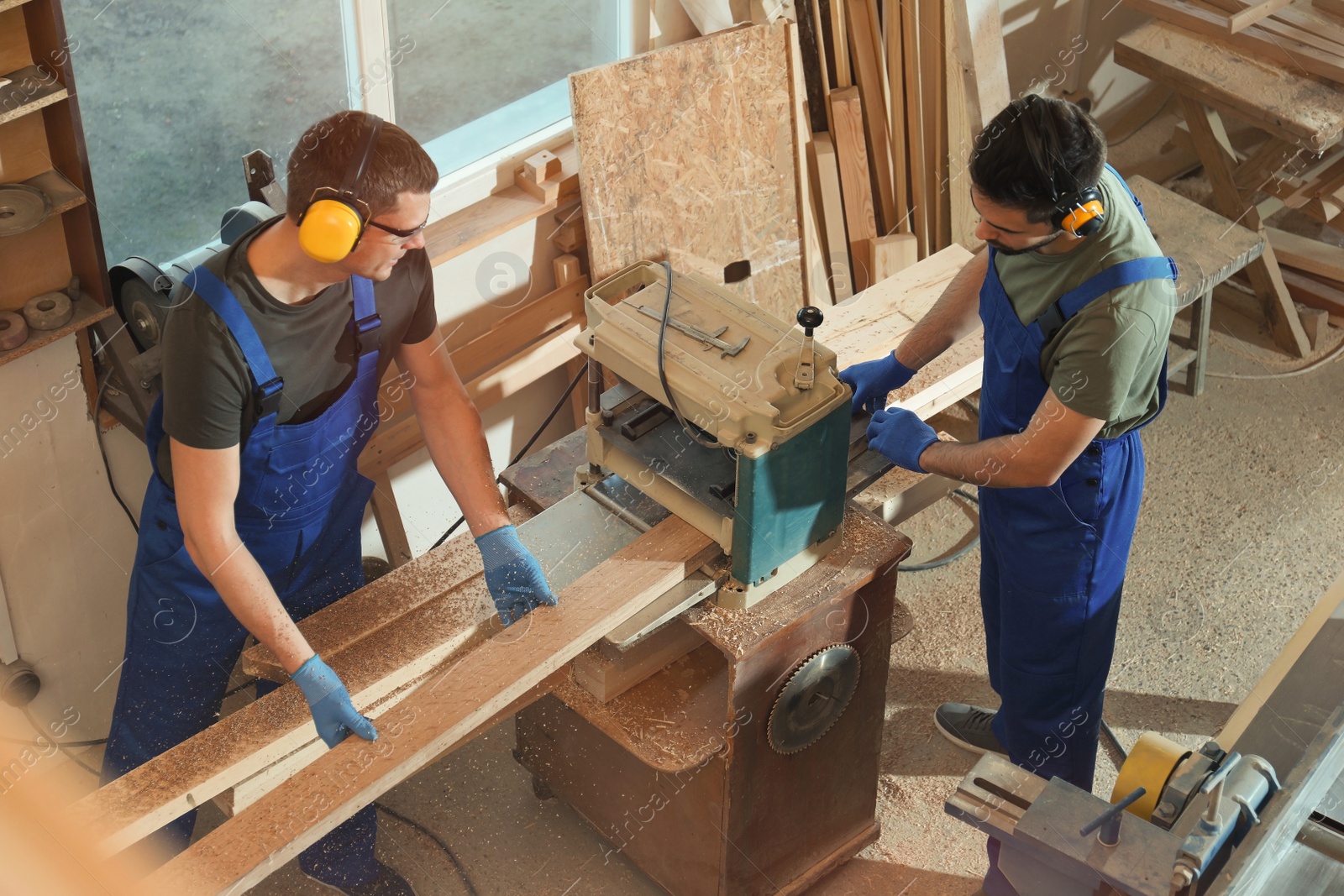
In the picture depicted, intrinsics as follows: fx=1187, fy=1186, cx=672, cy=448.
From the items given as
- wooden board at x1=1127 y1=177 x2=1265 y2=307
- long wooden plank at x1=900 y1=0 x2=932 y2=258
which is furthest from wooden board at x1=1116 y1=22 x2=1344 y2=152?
long wooden plank at x1=900 y1=0 x2=932 y2=258

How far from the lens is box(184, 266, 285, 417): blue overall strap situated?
2.01 m

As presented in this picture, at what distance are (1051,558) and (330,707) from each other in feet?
5.12

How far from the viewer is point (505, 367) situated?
3324 millimetres

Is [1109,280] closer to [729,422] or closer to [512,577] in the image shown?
[729,422]

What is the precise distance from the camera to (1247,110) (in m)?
3.99

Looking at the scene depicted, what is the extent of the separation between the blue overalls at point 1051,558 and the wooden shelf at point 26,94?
1.86 m

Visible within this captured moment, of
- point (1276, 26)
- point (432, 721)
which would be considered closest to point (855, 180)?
point (1276, 26)

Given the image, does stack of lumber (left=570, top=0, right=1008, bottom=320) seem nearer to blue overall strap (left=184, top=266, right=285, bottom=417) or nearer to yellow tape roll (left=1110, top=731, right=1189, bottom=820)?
blue overall strap (left=184, top=266, right=285, bottom=417)

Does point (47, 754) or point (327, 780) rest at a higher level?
point (327, 780)

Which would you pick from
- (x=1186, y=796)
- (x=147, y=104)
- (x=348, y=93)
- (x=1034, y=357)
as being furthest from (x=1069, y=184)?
(x=147, y=104)

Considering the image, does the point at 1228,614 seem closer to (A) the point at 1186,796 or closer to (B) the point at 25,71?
(A) the point at 1186,796

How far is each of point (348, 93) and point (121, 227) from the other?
0.64 meters

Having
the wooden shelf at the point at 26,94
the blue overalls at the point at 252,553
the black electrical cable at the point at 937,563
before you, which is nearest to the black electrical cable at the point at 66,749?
the blue overalls at the point at 252,553

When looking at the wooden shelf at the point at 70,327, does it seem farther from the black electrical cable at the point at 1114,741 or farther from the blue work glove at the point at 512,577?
the black electrical cable at the point at 1114,741
